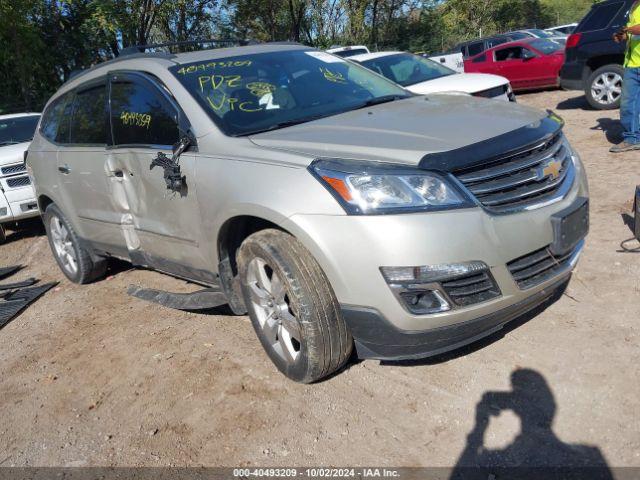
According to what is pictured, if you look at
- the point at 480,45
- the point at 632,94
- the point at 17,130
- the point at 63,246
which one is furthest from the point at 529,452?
the point at 480,45

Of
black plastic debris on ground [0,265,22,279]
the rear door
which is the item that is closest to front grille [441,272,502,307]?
the rear door

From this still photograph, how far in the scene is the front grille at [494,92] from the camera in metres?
8.63

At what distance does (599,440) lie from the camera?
2.67m

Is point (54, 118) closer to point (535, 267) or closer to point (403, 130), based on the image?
point (403, 130)

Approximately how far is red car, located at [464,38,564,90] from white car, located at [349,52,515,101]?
5.34 metres

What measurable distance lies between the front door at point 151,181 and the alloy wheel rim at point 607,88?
8394 millimetres

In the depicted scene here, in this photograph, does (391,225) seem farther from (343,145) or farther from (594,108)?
(594,108)

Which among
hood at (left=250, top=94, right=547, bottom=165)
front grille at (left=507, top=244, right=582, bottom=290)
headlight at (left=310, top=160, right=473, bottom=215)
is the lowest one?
front grille at (left=507, top=244, right=582, bottom=290)

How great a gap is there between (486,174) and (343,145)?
0.70m

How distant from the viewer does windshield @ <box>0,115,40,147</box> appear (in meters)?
8.83

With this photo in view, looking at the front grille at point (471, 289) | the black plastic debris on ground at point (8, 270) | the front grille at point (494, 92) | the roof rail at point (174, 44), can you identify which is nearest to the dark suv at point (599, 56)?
the front grille at point (494, 92)

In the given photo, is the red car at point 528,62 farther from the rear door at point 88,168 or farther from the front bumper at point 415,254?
the front bumper at point 415,254

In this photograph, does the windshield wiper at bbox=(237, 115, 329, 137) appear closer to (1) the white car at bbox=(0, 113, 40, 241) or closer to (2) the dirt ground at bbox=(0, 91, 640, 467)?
(2) the dirt ground at bbox=(0, 91, 640, 467)

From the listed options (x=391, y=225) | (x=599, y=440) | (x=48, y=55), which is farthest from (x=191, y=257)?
(x=48, y=55)
